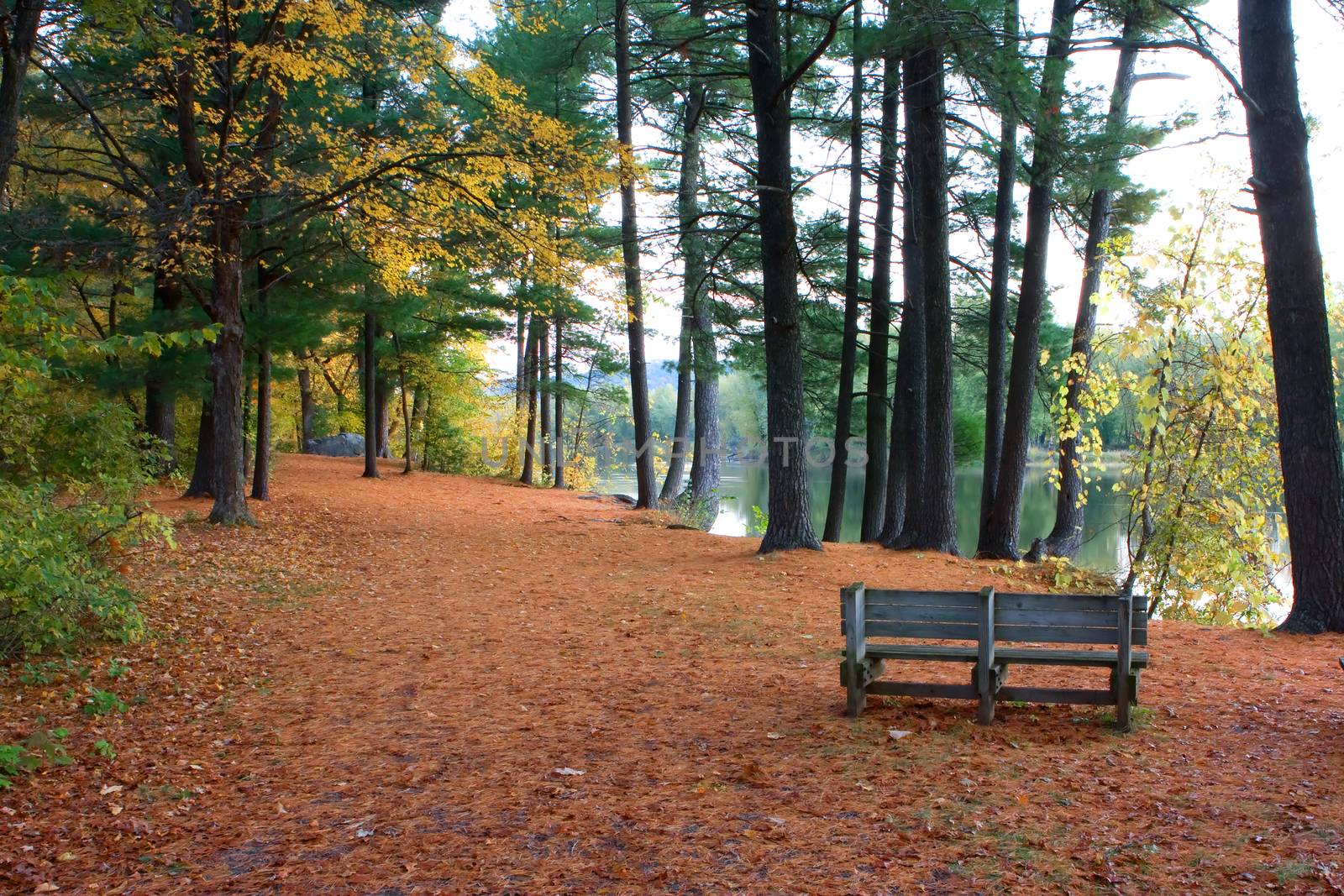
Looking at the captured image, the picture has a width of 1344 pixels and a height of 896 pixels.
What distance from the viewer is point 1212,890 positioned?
10.0 ft

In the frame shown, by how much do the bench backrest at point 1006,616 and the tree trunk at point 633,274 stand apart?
8286 millimetres

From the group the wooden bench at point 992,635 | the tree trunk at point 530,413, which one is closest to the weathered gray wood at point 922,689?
the wooden bench at point 992,635

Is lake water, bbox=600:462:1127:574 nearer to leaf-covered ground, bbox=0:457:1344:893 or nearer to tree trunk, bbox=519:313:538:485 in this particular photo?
tree trunk, bbox=519:313:538:485

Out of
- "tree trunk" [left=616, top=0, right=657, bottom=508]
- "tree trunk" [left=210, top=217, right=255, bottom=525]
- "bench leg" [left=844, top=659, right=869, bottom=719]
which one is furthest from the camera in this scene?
"tree trunk" [left=616, top=0, right=657, bottom=508]

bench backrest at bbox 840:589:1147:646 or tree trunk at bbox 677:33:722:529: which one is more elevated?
tree trunk at bbox 677:33:722:529

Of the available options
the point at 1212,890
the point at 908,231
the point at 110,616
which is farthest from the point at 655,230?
the point at 1212,890

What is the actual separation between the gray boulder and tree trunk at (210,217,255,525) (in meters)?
17.1

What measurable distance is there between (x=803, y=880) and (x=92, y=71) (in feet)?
43.6

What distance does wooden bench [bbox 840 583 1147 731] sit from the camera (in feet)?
15.5

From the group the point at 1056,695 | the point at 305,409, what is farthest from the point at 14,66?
the point at 305,409

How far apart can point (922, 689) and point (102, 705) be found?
182 inches

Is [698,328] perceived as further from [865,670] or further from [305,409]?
[305,409]

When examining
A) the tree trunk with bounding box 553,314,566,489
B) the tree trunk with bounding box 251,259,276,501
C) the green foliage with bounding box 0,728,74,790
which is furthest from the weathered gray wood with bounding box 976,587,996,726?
the tree trunk with bounding box 553,314,566,489

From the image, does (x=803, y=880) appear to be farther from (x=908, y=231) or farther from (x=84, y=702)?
(x=908, y=231)
